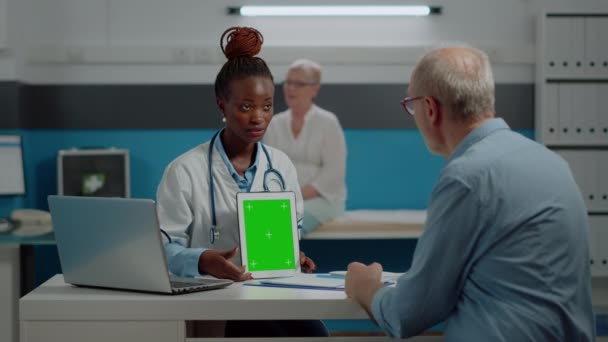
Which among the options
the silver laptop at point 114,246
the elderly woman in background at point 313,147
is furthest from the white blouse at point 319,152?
the silver laptop at point 114,246

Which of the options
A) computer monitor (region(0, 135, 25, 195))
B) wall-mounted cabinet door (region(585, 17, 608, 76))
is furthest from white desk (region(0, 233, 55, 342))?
wall-mounted cabinet door (region(585, 17, 608, 76))

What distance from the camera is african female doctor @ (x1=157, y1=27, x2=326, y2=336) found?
2242 millimetres

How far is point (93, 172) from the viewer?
16.2ft

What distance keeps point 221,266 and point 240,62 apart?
1.92ft

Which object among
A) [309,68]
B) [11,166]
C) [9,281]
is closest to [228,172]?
[9,281]

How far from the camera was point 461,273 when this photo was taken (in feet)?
5.50

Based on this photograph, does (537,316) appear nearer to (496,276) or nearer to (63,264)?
(496,276)

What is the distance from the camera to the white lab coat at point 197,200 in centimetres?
224

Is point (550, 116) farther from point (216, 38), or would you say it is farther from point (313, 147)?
point (216, 38)

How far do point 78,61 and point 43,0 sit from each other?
1.37 ft

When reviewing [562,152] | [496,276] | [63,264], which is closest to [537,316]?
[496,276]

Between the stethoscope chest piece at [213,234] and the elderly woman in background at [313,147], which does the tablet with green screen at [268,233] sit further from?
the elderly woman in background at [313,147]

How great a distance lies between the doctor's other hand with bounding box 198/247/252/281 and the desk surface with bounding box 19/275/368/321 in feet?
0.58

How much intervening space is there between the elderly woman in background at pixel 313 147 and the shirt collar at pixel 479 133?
2.88 m
